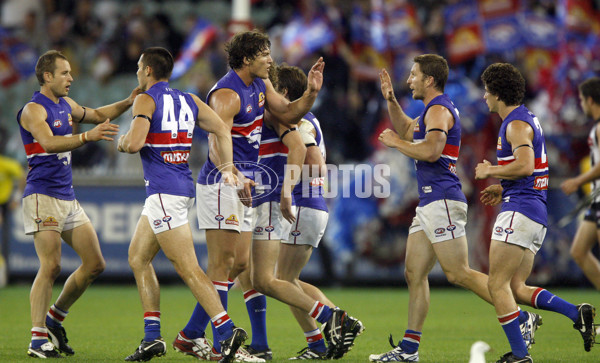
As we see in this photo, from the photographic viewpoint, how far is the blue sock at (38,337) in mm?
7043

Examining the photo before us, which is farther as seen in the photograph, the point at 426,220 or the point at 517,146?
the point at 426,220

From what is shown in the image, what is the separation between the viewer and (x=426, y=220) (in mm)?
6949

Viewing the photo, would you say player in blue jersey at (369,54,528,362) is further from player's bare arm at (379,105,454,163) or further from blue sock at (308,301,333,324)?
blue sock at (308,301,333,324)

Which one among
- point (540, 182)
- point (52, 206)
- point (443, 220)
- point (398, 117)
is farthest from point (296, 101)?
point (52, 206)

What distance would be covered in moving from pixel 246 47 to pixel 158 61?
2.60 ft

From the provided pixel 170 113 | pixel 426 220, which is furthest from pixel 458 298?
pixel 170 113

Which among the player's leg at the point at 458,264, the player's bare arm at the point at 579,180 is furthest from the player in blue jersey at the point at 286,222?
the player's bare arm at the point at 579,180

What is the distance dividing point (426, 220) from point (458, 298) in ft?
21.6

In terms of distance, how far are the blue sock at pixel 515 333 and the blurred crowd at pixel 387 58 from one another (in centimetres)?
761

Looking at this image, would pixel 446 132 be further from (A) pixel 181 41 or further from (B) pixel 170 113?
(A) pixel 181 41

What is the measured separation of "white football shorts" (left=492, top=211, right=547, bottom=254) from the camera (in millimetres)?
6523

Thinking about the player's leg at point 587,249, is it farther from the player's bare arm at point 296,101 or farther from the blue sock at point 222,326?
the blue sock at point 222,326

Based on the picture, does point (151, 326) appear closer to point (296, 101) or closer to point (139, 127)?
point (139, 127)

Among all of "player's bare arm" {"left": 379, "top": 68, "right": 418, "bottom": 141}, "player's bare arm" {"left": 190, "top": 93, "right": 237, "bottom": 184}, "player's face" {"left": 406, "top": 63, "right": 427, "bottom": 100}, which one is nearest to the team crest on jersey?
"player's bare arm" {"left": 190, "top": 93, "right": 237, "bottom": 184}
